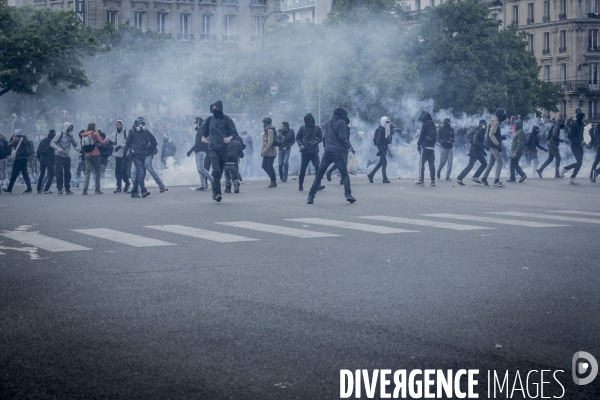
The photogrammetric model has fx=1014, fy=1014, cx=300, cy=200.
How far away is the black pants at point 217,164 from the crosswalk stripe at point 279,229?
16.2 feet

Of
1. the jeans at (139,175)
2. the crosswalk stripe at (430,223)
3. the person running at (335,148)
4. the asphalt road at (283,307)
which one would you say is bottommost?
the asphalt road at (283,307)

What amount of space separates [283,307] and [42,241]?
5872 mm

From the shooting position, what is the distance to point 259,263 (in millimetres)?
10195

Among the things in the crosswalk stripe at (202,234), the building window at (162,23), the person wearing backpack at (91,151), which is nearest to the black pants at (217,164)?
the crosswalk stripe at (202,234)

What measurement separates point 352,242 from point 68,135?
15952mm

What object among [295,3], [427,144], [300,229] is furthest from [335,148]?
[295,3]

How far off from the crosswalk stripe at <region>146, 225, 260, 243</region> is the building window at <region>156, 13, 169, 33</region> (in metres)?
81.8

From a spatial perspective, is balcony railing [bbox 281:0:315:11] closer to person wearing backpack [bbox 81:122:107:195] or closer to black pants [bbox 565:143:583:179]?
black pants [bbox 565:143:583:179]

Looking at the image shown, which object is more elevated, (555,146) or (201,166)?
(555,146)

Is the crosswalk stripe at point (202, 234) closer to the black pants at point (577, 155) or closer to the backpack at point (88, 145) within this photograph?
the backpack at point (88, 145)

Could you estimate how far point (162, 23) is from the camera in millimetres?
94312

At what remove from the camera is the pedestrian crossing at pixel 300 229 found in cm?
1243

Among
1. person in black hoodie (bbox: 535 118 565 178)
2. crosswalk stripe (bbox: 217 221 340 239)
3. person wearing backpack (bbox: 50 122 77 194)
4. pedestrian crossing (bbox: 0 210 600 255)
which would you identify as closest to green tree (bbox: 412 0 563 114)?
person in black hoodie (bbox: 535 118 565 178)

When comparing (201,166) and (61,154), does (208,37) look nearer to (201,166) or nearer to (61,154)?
(61,154)
